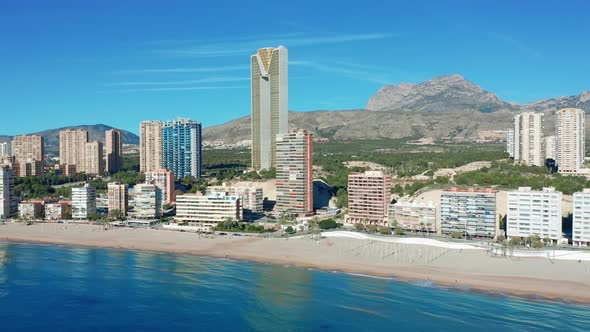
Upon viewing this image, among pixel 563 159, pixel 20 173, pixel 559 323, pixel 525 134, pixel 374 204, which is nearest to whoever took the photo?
pixel 559 323

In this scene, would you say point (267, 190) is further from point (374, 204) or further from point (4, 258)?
point (4, 258)

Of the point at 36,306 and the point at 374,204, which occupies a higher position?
the point at 374,204

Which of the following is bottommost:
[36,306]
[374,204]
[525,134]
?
[36,306]

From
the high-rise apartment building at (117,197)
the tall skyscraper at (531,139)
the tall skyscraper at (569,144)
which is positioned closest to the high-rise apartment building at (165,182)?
the high-rise apartment building at (117,197)

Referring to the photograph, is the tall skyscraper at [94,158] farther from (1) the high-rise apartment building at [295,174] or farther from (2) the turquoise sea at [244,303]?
(2) the turquoise sea at [244,303]

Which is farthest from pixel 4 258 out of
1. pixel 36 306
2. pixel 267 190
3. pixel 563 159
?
pixel 563 159

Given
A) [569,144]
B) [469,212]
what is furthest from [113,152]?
[469,212]

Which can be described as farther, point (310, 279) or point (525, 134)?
point (525, 134)
